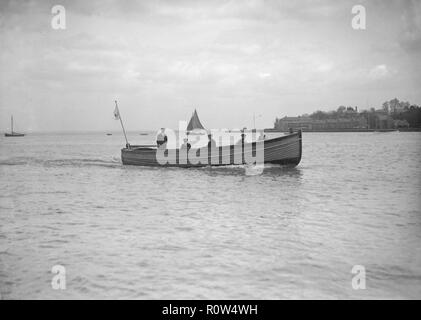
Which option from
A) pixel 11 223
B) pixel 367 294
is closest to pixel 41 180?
pixel 11 223

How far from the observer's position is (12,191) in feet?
72.5

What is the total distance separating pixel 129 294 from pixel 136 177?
21.2 meters

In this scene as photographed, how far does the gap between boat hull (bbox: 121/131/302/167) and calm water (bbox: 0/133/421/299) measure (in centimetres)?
842

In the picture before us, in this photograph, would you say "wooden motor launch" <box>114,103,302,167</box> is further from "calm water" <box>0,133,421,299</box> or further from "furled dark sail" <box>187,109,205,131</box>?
"calm water" <box>0,133,421,299</box>

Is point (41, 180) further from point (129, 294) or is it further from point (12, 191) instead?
point (129, 294)

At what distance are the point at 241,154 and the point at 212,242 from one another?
19.8 metres

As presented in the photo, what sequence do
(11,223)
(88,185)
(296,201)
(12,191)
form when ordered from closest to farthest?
(11,223) < (296,201) < (12,191) < (88,185)

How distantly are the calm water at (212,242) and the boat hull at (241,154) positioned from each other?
8416 millimetres

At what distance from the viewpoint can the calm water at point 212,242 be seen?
7.66 metres

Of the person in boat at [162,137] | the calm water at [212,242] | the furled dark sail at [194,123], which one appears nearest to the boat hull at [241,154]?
the person in boat at [162,137]

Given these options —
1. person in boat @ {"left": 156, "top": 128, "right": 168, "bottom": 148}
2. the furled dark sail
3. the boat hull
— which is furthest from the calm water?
the furled dark sail

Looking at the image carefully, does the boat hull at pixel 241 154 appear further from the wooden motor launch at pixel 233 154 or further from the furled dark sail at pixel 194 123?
the furled dark sail at pixel 194 123

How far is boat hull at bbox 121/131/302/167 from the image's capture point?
29.5 meters
